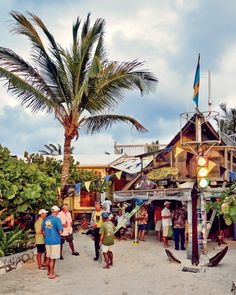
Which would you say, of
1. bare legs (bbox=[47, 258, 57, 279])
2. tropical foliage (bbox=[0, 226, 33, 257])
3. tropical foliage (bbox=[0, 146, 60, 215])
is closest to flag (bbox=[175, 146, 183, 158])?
tropical foliage (bbox=[0, 146, 60, 215])

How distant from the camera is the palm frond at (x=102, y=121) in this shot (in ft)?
51.2

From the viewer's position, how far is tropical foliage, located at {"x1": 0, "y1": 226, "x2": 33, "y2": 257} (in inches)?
401

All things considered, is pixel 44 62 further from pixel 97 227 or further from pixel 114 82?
pixel 97 227

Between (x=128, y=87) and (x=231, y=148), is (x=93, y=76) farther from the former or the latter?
→ (x=231, y=148)

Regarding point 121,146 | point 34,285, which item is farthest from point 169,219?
point 121,146

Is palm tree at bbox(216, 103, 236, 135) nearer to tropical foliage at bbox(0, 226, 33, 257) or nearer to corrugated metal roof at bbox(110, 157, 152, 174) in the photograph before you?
corrugated metal roof at bbox(110, 157, 152, 174)

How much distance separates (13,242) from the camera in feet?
34.1

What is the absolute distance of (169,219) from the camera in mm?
13594

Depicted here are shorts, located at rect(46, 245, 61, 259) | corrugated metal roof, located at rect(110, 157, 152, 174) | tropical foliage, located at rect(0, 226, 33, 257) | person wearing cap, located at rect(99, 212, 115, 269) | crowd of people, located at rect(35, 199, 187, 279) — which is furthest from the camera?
corrugated metal roof, located at rect(110, 157, 152, 174)

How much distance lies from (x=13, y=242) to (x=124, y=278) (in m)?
3.24

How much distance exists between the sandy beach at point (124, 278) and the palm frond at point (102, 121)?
559cm

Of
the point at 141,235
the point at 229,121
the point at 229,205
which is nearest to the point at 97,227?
the point at 141,235

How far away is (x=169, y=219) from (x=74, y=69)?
653 centimetres

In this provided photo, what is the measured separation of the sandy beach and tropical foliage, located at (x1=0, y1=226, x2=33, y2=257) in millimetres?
597
